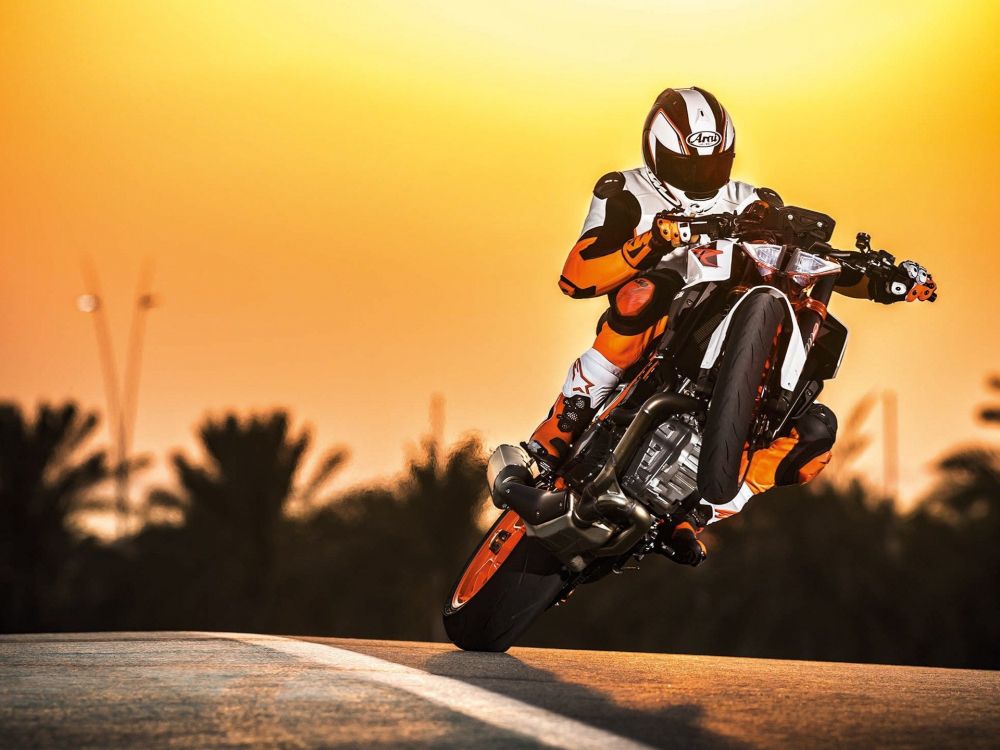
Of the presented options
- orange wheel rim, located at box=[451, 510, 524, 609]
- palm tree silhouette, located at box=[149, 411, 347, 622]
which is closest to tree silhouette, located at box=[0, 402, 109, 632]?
palm tree silhouette, located at box=[149, 411, 347, 622]

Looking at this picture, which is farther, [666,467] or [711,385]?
[666,467]

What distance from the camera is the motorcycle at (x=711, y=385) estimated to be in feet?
26.6

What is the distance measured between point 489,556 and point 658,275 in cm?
180

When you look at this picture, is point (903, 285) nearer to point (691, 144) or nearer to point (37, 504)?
point (691, 144)

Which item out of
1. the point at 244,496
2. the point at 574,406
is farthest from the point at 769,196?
the point at 244,496

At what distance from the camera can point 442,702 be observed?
6.34 m

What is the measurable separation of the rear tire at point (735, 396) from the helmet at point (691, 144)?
123 centimetres

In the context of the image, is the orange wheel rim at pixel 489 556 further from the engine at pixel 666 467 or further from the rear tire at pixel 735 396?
the rear tire at pixel 735 396

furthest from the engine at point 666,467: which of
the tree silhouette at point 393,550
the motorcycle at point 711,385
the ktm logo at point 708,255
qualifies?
the tree silhouette at point 393,550

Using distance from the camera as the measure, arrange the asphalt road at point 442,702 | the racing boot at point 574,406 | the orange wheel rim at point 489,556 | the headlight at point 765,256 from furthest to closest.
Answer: the orange wheel rim at point 489,556 < the racing boot at point 574,406 < the headlight at point 765,256 < the asphalt road at point 442,702

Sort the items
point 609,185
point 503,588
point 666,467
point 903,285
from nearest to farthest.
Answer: point 666,467
point 903,285
point 609,185
point 503,588

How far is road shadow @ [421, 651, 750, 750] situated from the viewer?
Result: 5.74 metres

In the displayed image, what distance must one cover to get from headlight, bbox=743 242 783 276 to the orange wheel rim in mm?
1960

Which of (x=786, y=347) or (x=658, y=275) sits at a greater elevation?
(x=658, y=275)
